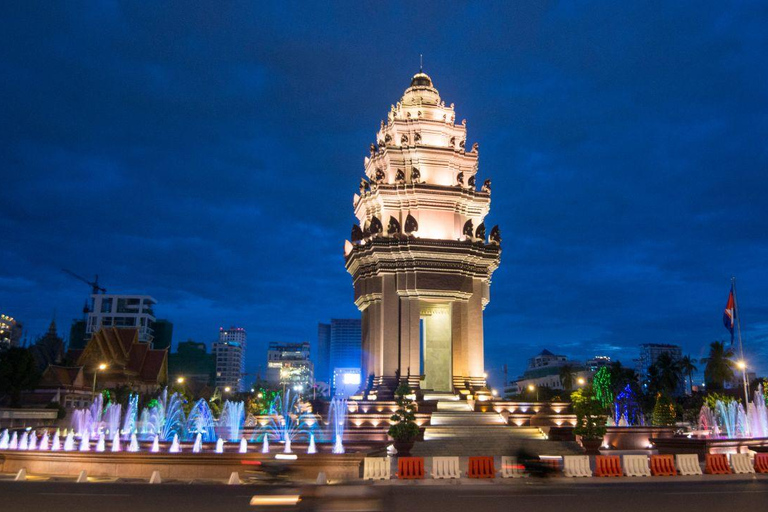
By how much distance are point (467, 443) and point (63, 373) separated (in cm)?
4541

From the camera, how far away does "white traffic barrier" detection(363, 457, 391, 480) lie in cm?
1989

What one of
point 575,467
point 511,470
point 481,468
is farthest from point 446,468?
point 575,467

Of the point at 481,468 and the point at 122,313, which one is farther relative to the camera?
the point at 122,313

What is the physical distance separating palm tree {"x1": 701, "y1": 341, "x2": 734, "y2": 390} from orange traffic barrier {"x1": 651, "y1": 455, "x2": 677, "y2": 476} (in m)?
65.0

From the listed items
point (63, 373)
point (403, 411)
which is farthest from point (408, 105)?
point (63, 373)

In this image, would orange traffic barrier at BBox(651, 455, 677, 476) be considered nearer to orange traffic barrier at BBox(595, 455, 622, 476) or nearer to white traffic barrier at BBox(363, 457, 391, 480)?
orange traffic barrier at BBox(595, 455, 622, 476)

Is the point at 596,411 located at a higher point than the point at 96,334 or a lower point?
lower

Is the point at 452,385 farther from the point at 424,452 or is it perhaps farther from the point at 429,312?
the point at 424,452

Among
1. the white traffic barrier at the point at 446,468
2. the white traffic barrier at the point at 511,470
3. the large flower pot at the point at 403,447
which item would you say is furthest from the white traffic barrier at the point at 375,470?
the large flower pot at the point at 403,447

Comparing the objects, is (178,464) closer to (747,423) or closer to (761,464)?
(761,464)

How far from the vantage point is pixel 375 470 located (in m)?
19.9

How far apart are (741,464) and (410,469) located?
11.2 m

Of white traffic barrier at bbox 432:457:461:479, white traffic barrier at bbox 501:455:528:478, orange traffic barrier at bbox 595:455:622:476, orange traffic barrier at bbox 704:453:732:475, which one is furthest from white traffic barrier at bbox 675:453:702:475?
white traffic barrier at bbox 432:457:461:479

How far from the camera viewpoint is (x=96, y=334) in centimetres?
7125
